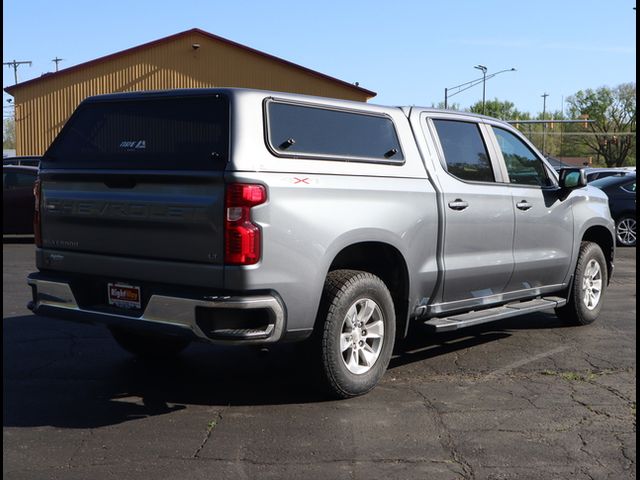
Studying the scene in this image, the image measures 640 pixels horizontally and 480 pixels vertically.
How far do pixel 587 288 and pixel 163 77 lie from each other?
3204 centimetres

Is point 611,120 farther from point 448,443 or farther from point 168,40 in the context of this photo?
point 448,443

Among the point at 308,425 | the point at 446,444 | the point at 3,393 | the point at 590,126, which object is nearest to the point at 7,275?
the point at 3,393

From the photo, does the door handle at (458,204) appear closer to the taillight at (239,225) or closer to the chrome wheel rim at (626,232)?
the taillight at (239,225)

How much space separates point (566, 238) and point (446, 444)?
3.58 m

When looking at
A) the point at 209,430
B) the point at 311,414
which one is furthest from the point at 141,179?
the point at 311,414

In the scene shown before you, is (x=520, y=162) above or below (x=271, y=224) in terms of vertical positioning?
above

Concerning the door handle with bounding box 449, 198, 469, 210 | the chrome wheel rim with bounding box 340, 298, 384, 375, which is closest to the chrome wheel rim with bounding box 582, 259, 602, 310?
the door handle with bounding box 449, 198, 469, 210

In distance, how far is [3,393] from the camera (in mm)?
5629

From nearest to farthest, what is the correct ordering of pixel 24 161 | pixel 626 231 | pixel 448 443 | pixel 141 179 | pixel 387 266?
pixel 448 443 < pixel 141 179 < pixel 387 266 < pixel 626 231 < pixel 24 161

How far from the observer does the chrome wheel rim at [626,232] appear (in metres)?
17.1

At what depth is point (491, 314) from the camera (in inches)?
265

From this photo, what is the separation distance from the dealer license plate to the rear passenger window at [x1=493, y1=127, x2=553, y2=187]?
351 centimetres

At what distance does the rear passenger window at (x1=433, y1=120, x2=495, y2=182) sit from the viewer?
657cm

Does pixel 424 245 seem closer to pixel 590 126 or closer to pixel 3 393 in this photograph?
pixel 3 393
